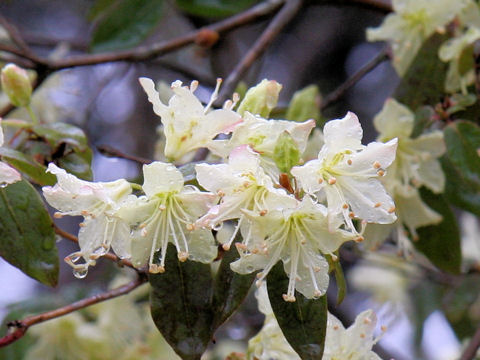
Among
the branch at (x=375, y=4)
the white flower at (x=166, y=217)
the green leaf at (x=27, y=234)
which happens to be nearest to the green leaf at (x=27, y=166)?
the green leaf at (x=27, y=234)

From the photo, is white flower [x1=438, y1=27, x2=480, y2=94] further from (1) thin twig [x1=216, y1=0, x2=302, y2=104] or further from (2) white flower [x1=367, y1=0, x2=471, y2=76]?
(1) thin twig [x1=216, y1=0, x2=302, y2=104]

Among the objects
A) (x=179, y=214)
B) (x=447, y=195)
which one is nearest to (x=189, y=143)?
(x=179, y=214)

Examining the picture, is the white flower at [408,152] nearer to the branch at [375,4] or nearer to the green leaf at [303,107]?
the green leaf at [303,107]

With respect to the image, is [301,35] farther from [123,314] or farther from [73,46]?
[123,314]

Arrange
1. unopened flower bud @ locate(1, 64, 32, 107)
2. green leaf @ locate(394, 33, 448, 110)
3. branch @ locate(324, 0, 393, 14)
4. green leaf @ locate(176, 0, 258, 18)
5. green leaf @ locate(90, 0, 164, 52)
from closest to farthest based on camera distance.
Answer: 1. unopened flower bud @ locate(1, 64, 32, 107)
2. green leaf @ locate(394, 33, 448, 110)
3. branch @ locate(324, 0, 393, 14)
4. green leaf @ locate(90, 0, 164, 52)
5. green leaf @ locate(176, 0, 258, 18)

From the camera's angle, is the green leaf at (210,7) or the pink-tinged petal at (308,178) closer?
the pink-tinged petal at (308,178)

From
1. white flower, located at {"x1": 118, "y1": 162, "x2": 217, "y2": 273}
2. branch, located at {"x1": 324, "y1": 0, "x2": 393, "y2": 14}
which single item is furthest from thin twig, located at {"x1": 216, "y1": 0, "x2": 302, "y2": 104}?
white flower, located at {"x1": 118, "y1": 162, "x2": 217, "y2": 273}

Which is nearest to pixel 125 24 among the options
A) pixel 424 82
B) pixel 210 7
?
pixel 210 7

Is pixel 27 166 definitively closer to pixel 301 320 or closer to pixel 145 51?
pixel 301 320
